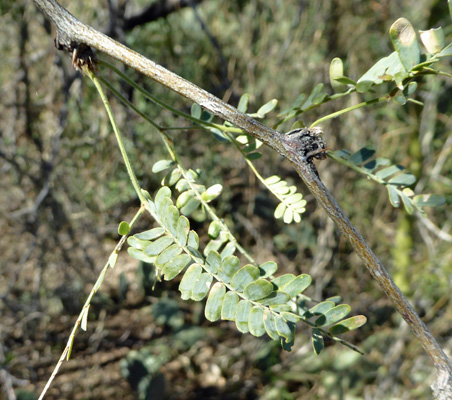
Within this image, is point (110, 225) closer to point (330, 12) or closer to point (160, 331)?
point (160, 331)

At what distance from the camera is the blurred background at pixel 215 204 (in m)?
1.88

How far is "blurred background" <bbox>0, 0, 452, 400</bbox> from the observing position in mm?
1875

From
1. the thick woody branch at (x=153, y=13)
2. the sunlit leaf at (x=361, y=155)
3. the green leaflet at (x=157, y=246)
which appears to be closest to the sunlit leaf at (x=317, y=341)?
the green leaflet at (x=157, y=246)

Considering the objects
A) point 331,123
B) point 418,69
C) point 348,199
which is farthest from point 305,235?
point 418,69

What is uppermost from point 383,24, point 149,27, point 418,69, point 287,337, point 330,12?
point 149,27

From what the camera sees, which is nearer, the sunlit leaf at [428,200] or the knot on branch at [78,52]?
the knot on branch at [78,52]

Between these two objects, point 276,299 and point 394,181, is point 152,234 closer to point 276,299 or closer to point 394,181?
point 276,299

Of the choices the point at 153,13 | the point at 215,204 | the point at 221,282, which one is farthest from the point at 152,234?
the point at 215,204

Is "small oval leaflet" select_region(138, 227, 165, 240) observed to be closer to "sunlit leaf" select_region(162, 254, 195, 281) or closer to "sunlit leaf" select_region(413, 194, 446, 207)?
"sunlit leaf" select_region(162, 254, 195, 281)

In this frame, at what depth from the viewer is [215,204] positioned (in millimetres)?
2447

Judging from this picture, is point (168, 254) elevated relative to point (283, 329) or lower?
elevated

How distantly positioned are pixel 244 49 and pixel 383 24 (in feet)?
2.51

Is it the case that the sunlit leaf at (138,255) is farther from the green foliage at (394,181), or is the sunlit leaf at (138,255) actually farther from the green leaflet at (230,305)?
the green foliage at (394,181)

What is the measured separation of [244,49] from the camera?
2.29m
